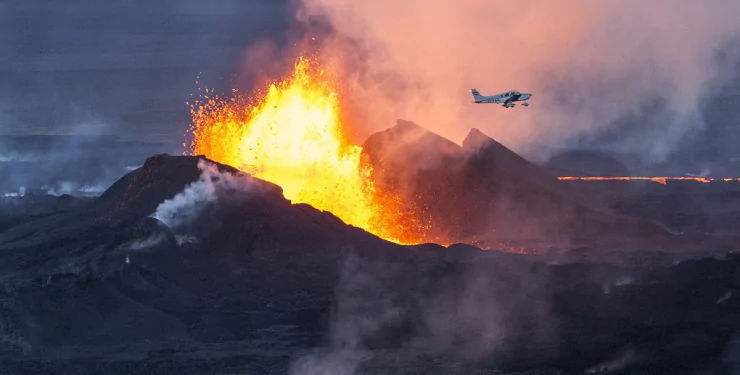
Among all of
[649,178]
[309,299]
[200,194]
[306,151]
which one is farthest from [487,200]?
[649,178]

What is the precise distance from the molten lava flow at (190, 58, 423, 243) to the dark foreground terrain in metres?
6.27

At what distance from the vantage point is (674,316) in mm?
68000

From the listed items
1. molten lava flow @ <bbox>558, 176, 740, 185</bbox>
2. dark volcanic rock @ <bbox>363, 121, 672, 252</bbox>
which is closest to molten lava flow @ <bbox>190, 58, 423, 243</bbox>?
dark volcanic rock @ <bbox>363, 121, 672, 252</bbox>

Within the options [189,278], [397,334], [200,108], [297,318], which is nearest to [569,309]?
[397,334]

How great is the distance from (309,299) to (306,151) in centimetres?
1869

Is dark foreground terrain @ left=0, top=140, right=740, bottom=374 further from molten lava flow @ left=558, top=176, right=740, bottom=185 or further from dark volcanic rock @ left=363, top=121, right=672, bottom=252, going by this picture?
molten lava flow @ left=558, top=176, right=740, bottom=185

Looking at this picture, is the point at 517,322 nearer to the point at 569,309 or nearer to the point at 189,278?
the point at 569,309

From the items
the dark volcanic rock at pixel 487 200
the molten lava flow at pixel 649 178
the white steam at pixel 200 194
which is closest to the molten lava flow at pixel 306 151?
Result: the dark volcanic rock at pixel 487 200

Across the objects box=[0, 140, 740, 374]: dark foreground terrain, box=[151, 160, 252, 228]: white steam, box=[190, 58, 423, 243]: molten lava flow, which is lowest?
box=[0, 140, 740, 374]: dark foreground terrain

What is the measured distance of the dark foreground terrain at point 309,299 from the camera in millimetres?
64750

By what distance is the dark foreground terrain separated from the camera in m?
64.8

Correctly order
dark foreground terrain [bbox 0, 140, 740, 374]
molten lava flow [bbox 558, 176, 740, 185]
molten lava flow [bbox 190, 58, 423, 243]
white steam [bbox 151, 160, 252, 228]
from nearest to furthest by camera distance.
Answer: dark foreground terrain [bbox 0, 140, 740, 374] → white steam [bbox 151, 160, 252, 228] → molten lava flow [bbox 190, 58, 423, 243] → molten lava flow [bbox 558, 176, 740, 185]

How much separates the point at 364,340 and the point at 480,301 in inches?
245

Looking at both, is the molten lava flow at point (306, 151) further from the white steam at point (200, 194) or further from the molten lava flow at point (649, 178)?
the molten lava flow at point (649, 178)
